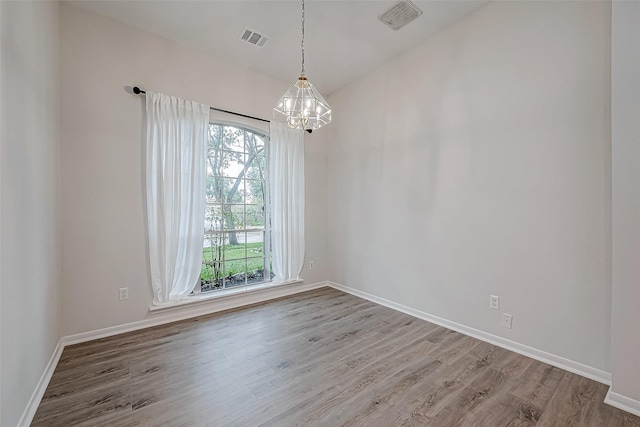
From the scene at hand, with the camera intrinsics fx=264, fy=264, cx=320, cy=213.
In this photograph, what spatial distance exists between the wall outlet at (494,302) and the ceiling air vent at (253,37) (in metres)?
3.68

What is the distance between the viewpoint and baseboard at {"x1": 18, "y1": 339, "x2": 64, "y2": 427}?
154 centimetres

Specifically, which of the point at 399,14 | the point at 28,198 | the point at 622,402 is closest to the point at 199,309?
the point at 28,198

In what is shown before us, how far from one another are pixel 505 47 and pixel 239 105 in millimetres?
3030

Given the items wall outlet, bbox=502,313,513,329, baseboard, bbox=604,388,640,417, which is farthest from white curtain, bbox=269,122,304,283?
baseboard, bbox=604,388,640,417

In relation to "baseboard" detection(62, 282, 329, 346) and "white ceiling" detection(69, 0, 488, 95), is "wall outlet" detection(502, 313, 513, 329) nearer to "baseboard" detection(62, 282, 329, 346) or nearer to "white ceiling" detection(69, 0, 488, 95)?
"baseboard" detection(62, 282, 329, 346)

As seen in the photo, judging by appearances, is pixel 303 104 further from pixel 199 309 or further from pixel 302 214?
pixel 199 309

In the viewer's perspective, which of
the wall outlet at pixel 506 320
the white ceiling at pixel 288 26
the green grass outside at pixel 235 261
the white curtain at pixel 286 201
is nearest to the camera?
the wall outlet at pixel 506 320

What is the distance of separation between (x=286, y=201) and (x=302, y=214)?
34 centimetres

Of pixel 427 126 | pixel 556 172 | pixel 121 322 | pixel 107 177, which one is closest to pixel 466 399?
pixel 556 172

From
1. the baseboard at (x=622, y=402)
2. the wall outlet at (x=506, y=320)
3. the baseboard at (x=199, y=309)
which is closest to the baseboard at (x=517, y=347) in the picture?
the wall outlet at (x=506, y=320)

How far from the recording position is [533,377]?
79.7 inches

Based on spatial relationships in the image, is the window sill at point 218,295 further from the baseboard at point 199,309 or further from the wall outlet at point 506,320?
the wall outlet at point 506,320

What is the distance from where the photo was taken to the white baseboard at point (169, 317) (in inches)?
68.6

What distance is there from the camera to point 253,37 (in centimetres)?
304
